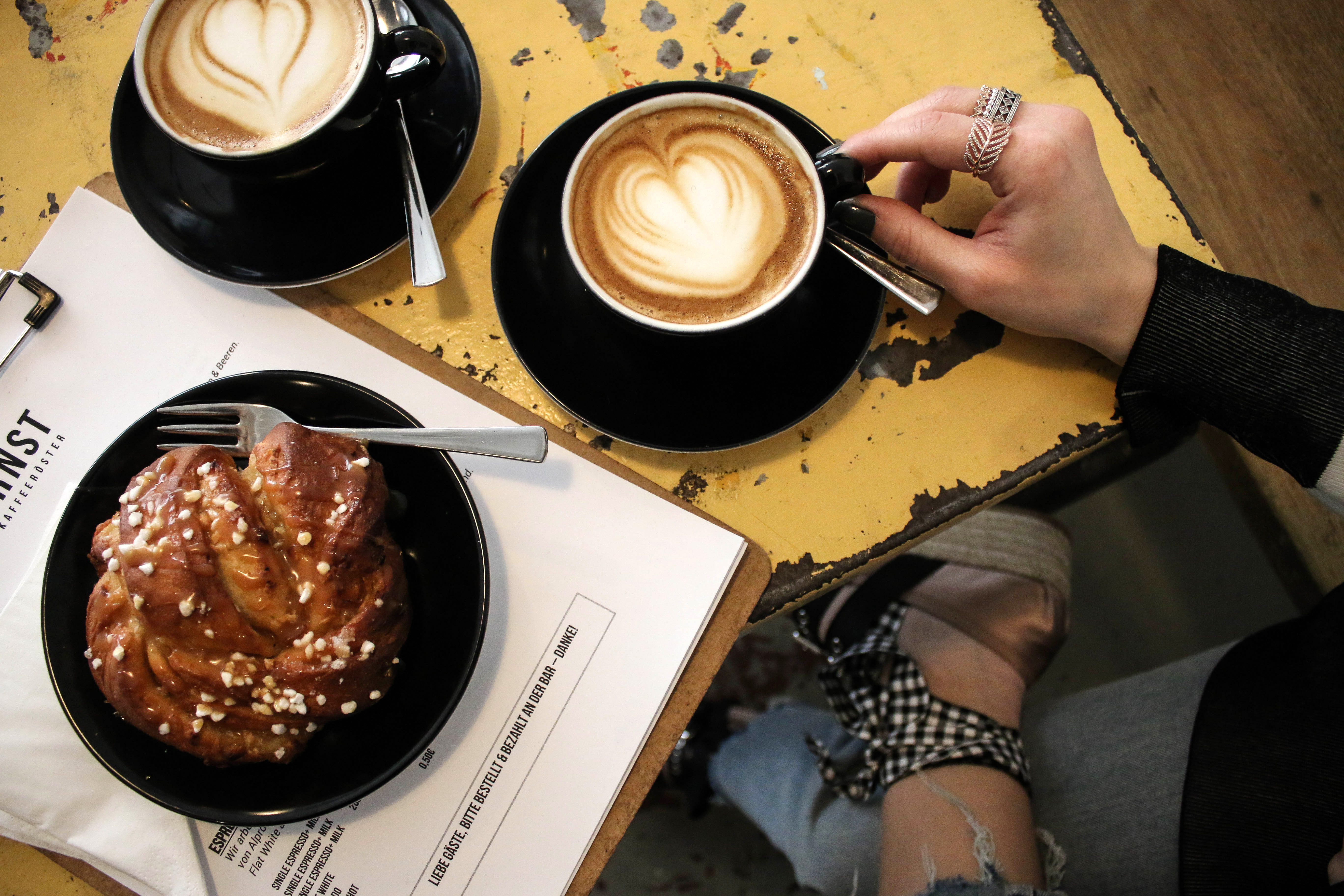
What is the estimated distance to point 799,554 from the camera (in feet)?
2.93

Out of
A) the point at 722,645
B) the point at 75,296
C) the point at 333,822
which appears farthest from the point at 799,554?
the point at 75,296

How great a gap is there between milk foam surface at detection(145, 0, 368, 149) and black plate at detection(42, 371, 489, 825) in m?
0.28

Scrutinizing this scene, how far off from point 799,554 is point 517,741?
1.34 ft

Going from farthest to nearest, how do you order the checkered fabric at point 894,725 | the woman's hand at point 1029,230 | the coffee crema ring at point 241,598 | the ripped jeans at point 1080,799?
1. the checkered fabric at point 894,725
2. the ripped jeans at point 1080,799
3. the woman's hand at point 1029,230
4. the coffee crema ring at point 241,598

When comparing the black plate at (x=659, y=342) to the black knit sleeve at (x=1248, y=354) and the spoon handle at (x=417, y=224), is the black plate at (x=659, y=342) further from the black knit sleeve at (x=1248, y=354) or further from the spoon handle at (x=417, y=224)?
the black knit sleeve at (x=1248, y=354)

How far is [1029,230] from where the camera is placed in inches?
31.7

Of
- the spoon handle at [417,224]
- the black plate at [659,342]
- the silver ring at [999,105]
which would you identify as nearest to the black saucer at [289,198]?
the spoon handle at [417,224]

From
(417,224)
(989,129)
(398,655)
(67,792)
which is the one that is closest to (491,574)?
(398,655)

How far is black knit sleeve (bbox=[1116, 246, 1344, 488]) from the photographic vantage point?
82cm

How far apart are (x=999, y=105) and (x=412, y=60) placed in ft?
2.18

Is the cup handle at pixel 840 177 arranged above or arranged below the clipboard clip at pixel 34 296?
below

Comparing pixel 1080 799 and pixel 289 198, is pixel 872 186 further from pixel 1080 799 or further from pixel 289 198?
pixel 1080 799

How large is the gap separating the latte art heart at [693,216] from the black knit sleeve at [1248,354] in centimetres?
46

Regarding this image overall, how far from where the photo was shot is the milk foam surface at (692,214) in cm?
79
